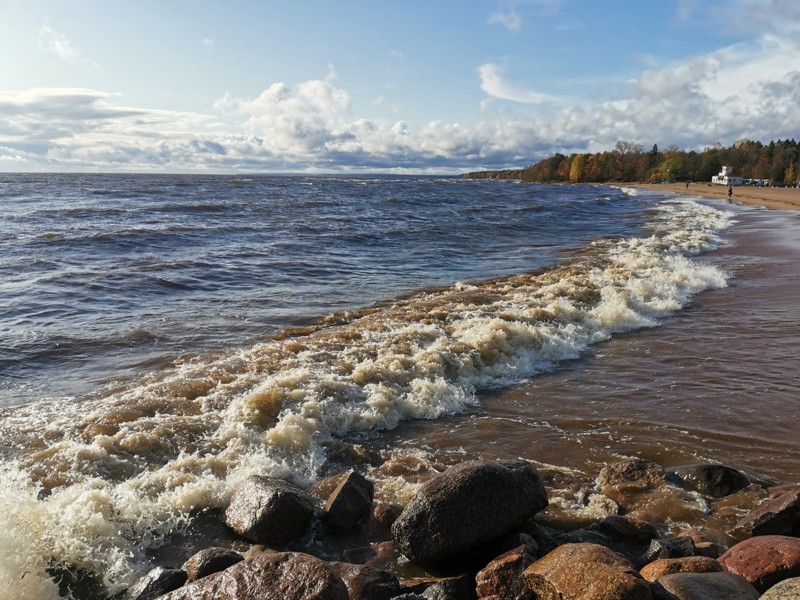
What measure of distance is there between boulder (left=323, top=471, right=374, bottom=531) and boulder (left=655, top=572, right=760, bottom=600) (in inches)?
97.8

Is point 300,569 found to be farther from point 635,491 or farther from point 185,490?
point 635,491

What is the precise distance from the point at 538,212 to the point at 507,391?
132 ft

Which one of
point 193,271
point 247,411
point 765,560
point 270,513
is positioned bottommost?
point 193,271

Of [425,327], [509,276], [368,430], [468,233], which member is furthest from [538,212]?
[368,430]

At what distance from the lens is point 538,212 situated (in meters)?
47.0

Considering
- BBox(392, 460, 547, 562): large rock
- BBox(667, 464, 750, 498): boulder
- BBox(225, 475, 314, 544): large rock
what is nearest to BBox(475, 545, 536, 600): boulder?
BBox(392, 460, 547, 562): large rock

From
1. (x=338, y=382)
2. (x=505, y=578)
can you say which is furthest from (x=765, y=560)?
(x=338, y=382)

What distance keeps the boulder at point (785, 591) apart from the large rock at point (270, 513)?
137 inches

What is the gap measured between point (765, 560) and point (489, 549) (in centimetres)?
199

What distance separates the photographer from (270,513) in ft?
16.6

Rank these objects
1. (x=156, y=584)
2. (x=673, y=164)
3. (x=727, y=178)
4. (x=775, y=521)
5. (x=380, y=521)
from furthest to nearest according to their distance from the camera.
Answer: (x=673, y=164) → (x=727, y=178) → (x=380, y=521) → (x=775, y=521) → (x=156, y=584)

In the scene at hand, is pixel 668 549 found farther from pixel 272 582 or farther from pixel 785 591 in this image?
pixel 272 582

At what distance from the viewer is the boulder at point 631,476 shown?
5.78m

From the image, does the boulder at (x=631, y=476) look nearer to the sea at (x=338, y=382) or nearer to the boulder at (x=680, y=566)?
the sea at (x=338, y=382)
